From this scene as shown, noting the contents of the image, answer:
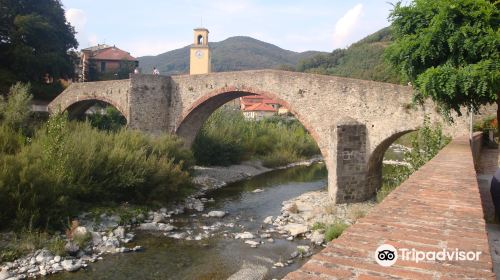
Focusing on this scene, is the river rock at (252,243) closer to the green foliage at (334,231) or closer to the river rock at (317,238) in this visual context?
the river rock at (317,238)

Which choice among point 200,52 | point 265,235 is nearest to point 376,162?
point 265,235

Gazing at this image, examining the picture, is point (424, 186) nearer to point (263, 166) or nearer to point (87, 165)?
point (87, 165)

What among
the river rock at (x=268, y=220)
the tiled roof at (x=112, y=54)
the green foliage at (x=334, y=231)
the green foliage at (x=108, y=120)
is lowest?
the river rock at (x=268, y=220)

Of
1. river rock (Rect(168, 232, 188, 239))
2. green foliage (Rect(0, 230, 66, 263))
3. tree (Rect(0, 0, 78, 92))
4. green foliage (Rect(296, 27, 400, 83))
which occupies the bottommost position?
river rock (Rect(168, 232, 188, 239))

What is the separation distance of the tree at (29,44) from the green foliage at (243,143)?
11.7 meters

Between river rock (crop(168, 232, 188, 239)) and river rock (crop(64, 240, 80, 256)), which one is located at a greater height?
river rock (crop(64, 240, 80, 256))

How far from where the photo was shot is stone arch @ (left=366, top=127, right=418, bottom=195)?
37.6 feet

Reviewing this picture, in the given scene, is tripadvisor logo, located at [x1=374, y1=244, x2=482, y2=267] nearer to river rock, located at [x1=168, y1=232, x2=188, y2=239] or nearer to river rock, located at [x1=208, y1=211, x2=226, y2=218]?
river rock, located at [x1=168, y1=232, x2=188, y2=239]

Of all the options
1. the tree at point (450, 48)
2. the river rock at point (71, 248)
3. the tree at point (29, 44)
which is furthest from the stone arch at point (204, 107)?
the tree at point (29, 44)

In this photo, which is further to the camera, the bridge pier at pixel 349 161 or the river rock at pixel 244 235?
the bridge pier at pixel 349 161

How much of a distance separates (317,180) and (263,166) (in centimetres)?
458

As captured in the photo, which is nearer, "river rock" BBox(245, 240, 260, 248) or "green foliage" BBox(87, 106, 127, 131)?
"river rock" BBox(245, 240, 260, 248)

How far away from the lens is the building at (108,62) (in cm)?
3903

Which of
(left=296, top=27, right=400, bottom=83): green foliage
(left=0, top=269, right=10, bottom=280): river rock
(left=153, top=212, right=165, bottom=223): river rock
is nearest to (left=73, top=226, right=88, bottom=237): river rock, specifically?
(left=0, top=269, right=10, bottom=280): river rock
